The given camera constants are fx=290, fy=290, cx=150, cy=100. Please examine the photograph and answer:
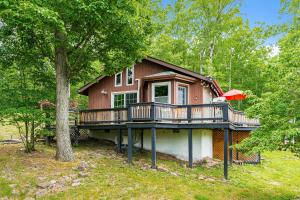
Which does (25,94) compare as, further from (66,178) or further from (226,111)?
(226,111)

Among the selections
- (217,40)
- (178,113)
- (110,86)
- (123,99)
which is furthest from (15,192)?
(217,40)

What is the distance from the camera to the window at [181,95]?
51.0 ft

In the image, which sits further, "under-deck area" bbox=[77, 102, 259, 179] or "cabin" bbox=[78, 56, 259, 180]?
"cabin" bbox=[78, 56, 259, 180]

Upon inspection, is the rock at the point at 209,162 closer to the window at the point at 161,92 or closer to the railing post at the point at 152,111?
the window at the point at 161,92

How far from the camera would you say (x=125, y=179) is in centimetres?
1018

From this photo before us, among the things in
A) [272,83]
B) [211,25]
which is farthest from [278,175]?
[211,25]

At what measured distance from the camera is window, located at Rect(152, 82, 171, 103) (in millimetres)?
15376

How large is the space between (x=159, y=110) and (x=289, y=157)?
11.8 meters

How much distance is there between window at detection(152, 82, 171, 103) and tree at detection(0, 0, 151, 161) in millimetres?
3078

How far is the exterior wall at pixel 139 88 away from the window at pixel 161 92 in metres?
0.25

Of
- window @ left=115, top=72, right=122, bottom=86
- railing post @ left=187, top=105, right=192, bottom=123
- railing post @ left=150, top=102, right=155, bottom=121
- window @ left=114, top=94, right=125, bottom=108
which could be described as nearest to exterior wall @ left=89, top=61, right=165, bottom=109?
window @ left=115, top=72, right=122, bottom=86

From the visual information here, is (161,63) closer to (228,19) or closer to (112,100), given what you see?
(112,100)

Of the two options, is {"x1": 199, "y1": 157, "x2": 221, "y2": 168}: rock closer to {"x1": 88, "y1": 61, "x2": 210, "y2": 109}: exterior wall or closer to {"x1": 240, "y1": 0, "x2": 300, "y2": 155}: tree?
{"x1": 88, "y1": 61, "x2": 210, "y2": 109}: exterior wall

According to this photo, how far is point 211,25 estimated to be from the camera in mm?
27469
